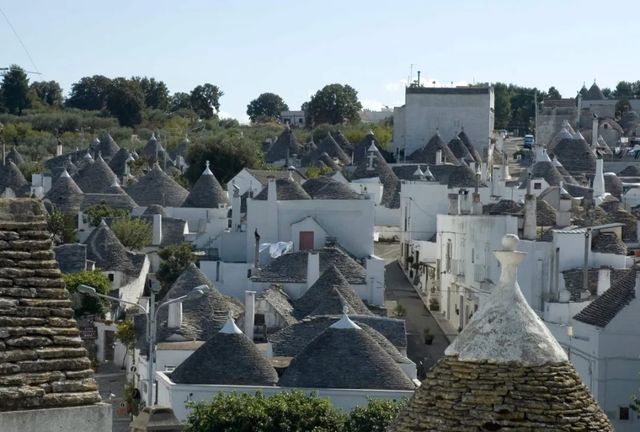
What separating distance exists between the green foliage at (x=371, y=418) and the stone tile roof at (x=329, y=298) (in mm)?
11982

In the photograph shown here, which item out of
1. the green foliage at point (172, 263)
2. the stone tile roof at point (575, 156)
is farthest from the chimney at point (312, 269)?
the stone tile roof at point (575, 156)

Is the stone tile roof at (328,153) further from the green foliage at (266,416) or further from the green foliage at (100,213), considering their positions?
the green foliage at (266,416)

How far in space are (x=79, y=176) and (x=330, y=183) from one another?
22.8m

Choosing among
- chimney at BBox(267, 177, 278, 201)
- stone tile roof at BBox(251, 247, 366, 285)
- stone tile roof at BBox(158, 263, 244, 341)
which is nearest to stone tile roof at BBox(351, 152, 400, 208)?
chimney at BBox(267, 177, 278, 201)

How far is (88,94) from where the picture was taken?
152m

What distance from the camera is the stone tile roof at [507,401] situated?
10.7 metres

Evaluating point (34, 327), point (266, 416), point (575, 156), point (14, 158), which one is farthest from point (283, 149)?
point (34, 327)

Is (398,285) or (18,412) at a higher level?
(18,412)

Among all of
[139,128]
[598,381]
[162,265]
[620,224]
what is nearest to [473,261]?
[620,224]

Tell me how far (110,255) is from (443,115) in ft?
120

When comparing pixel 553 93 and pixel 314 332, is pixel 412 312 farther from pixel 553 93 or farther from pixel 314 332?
pixel 553 93

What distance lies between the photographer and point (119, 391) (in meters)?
46.9

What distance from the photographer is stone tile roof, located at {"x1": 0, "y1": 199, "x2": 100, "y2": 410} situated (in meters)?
9.82

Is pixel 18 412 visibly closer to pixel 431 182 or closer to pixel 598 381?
pixel 598 381
